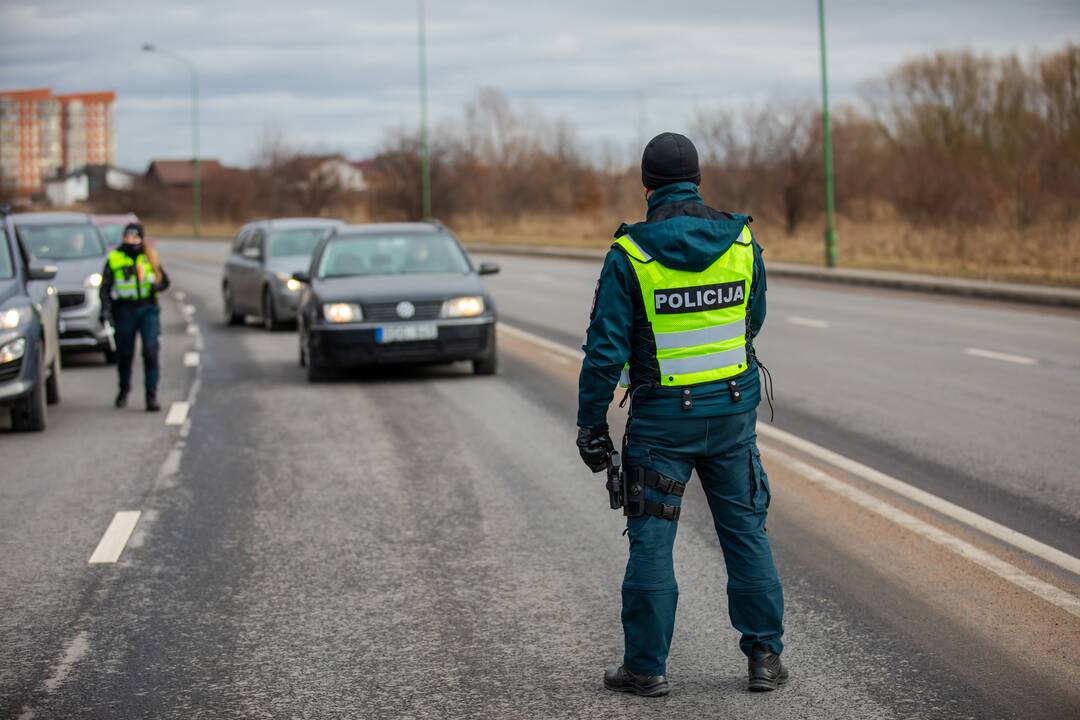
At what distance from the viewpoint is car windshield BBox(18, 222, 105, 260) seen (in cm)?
1845

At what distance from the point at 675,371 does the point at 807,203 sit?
1671 inches

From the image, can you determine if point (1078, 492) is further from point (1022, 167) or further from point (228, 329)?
point (1022, 167)

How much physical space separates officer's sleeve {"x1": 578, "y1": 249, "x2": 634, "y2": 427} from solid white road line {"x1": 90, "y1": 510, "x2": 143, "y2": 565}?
3.22 m

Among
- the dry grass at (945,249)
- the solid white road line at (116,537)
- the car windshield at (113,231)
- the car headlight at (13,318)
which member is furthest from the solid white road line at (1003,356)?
the car windshield at (113,231)

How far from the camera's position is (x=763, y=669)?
4.73 metres

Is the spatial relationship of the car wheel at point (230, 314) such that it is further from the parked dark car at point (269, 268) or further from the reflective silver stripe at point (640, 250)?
the reflective silver stripe at point (640, 250)

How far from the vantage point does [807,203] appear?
4606 centimetres

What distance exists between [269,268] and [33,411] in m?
9.80

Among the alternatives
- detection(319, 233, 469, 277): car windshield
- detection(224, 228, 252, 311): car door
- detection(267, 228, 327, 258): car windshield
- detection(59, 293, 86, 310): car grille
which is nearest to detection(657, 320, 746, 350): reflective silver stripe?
detection(319, 233, 469, 277): car windshield

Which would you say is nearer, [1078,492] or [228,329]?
[1078,492]

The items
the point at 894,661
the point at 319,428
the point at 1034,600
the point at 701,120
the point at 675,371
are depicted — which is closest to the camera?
the point at 675,371

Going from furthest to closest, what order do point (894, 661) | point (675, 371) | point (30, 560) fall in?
point (30, 560), point (894, 661), point (675, 371)

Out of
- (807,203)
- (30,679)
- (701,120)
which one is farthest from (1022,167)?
(30,679)

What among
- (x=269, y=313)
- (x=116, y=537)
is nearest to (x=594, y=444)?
(x=116, y=537)
